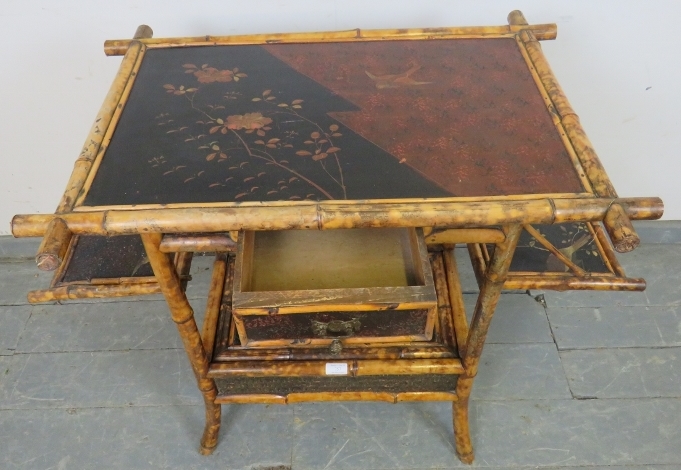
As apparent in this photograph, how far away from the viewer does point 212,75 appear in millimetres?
1221

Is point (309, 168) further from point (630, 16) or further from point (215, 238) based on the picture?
point (630, 16)

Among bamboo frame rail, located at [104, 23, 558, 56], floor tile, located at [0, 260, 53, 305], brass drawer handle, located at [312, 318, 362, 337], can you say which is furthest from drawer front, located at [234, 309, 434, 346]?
floor tile, located at [0, 260, 53, 305]

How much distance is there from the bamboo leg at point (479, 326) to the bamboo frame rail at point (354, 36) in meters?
0.56

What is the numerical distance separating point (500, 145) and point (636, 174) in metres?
0.98

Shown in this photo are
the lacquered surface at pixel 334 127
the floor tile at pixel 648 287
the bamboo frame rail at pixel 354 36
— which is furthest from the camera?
the floor tile at pixel 648 287

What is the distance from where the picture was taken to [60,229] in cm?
87

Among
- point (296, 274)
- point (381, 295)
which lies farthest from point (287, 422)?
point (381, 295)

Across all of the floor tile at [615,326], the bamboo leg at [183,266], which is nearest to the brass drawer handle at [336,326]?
the bamboo leg at [183,266]

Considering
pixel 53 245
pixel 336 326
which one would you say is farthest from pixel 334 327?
pixel 53 245

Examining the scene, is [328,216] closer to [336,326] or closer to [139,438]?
[336,326]

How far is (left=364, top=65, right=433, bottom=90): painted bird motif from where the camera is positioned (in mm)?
1188

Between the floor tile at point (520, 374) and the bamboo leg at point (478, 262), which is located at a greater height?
the bamboo leg at point (478, 262)

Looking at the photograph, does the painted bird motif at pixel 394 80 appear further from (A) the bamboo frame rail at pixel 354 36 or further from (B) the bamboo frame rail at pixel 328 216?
(B) the bamboo frame rail at pixel 328 216

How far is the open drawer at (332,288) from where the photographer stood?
1019mm
